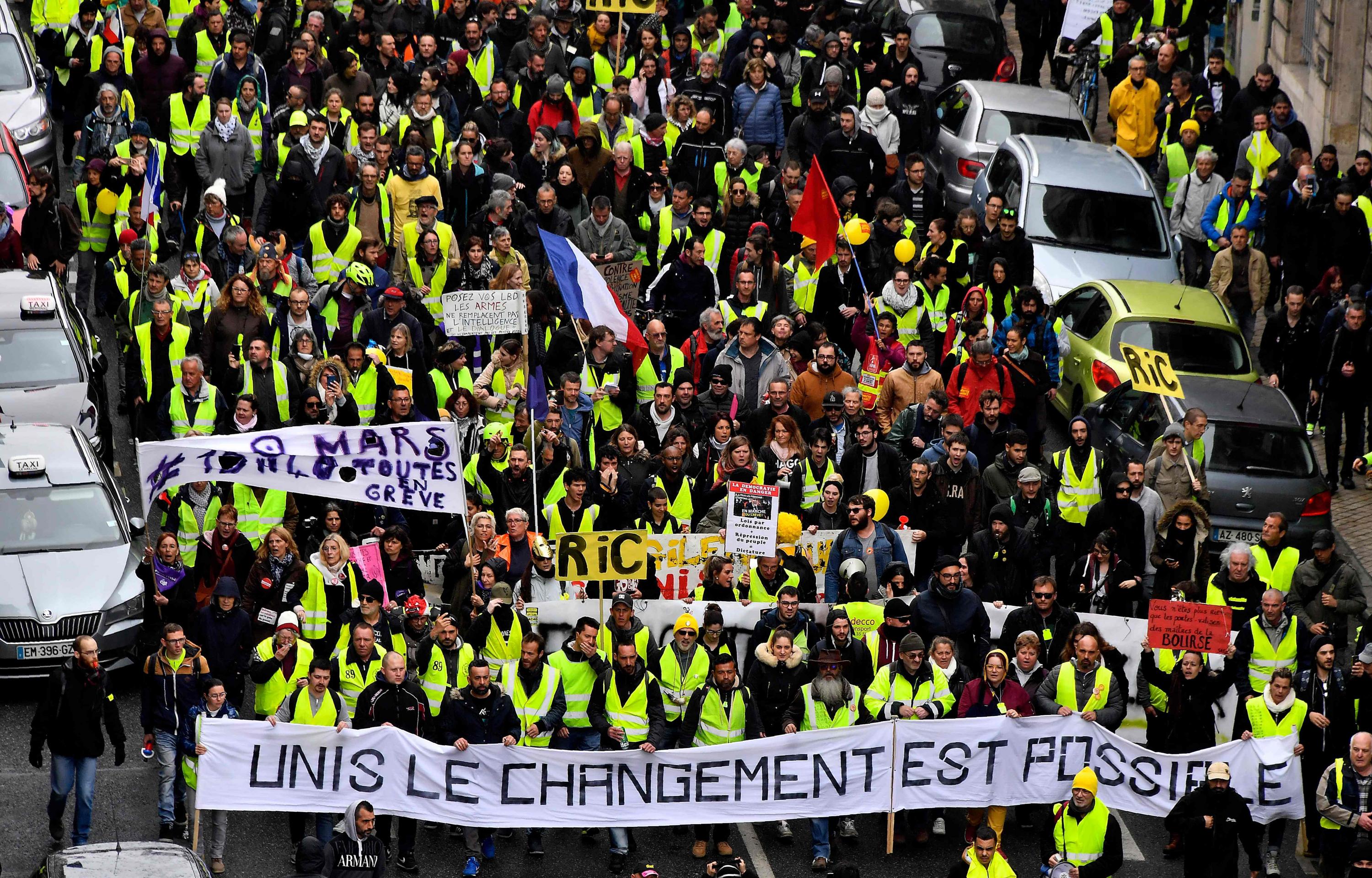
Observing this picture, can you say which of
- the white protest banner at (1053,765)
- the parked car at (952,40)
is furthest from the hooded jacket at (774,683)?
the parked car at (952,40)

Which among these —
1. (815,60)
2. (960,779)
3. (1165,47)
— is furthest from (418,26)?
(960,779)

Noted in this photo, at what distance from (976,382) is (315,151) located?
675 centimetres

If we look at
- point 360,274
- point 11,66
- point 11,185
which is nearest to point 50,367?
point 360,274

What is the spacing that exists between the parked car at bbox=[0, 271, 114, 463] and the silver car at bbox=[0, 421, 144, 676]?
0.75m

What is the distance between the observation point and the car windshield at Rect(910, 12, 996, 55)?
29688 mm

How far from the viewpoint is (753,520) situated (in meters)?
18.7

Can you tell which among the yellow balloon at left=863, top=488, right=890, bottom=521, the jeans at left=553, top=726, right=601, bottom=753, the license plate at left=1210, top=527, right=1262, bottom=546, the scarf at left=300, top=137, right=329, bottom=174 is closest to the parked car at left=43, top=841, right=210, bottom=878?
the jeans at left=553, top=726, right=601, bottom=753

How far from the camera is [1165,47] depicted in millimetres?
27672

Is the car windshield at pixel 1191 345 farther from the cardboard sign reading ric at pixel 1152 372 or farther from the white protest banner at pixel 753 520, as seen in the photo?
the white protest banner at pixel 753 520

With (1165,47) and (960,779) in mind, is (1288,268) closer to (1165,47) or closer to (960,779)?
(1165,47)

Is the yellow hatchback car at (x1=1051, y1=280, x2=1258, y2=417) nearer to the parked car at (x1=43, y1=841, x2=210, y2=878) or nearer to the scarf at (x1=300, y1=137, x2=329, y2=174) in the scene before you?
the scarf at (x1=300, y1=137, x2=329, y2=174)

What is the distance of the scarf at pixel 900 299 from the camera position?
2222 centimetres

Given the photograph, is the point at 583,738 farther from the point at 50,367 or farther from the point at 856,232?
the point at 856,232

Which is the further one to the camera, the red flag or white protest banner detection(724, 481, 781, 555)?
the red flag
